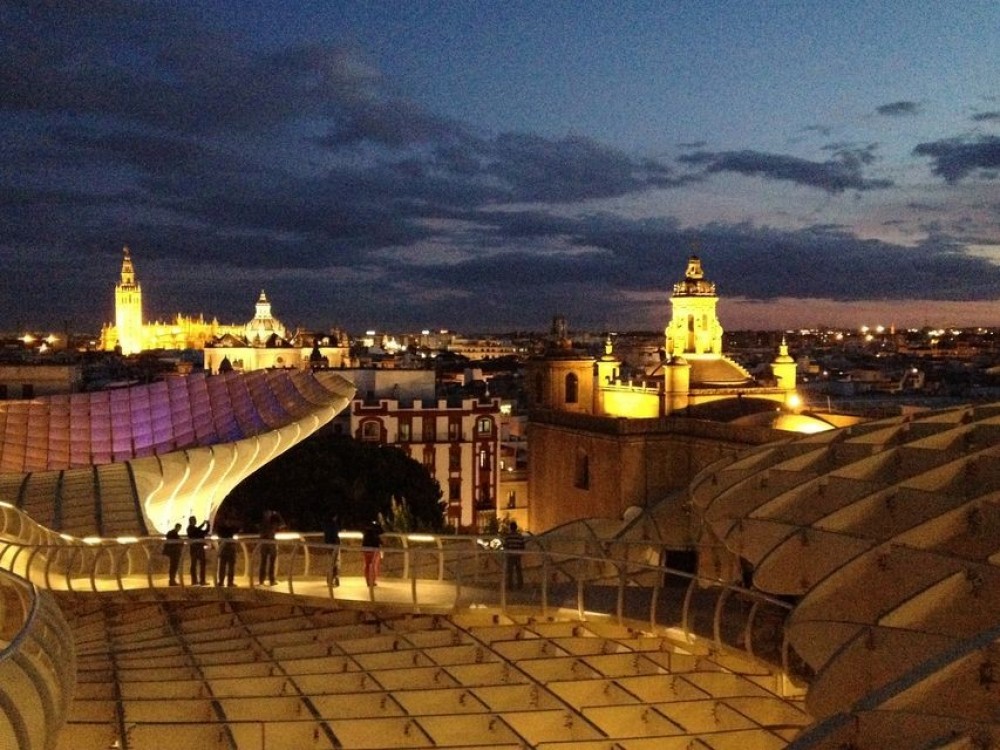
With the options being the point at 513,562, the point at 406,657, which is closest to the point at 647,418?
the point at 513,562

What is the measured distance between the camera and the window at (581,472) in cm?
4119

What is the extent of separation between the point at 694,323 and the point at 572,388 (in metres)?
7.67

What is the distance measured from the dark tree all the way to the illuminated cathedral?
13107 centimetres

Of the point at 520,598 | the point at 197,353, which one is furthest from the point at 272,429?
the point at 197,353

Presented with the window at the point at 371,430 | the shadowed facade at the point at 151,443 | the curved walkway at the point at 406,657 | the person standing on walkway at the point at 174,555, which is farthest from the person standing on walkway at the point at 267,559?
the window at the point at 371,430

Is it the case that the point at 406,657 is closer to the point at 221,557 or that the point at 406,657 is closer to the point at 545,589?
the point at 545,589

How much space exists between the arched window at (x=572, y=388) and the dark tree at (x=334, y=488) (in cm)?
1612

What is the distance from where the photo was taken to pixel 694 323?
52375mm

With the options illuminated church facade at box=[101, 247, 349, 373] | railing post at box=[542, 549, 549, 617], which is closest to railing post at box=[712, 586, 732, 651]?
railing post at box=[542, 549, 549, 617]

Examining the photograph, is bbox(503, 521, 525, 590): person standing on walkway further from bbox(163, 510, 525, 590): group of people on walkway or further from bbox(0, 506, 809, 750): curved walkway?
bbox(0, 506, 809, 750): curved walkway

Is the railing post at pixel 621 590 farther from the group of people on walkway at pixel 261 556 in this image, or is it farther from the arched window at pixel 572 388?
the arched window at pixel 572 388

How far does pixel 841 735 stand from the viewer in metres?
4.70

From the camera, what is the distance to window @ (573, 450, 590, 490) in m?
41.2

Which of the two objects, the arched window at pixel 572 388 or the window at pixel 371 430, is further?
the arched window at pixel 572 388
